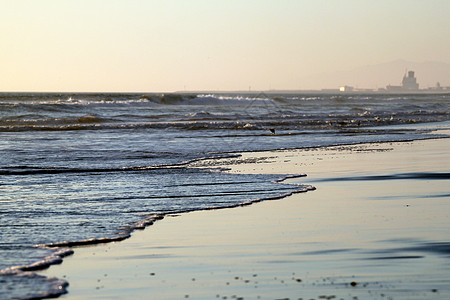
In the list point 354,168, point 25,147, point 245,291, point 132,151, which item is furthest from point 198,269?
point 25,147

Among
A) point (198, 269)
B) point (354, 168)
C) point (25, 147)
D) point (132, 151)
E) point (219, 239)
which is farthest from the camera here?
point (25, 147)

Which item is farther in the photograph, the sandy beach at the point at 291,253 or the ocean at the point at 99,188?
the ocean at the point at 99,188

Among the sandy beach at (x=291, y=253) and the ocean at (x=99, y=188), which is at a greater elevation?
the sandy beach at (x=291, y=253)

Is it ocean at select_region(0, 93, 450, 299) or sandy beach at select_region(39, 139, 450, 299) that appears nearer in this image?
sandy beach at select_region(39, 139, 450, 299)

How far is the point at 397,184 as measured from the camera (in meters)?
10.9

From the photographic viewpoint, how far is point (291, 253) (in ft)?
20.5

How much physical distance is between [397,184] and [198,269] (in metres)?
6.00

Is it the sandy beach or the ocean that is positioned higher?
the sandy beach

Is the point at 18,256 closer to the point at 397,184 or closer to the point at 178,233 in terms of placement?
the point at 178,233

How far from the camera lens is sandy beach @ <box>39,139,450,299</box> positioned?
5.14 meters

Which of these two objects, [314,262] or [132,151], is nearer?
[314,262]

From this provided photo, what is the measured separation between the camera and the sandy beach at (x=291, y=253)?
5.14m

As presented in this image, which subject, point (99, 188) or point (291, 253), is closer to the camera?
point (291, 253)

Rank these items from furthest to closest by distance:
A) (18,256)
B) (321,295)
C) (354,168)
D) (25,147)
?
(25,147), (354,168), (18,256), (321,295)
